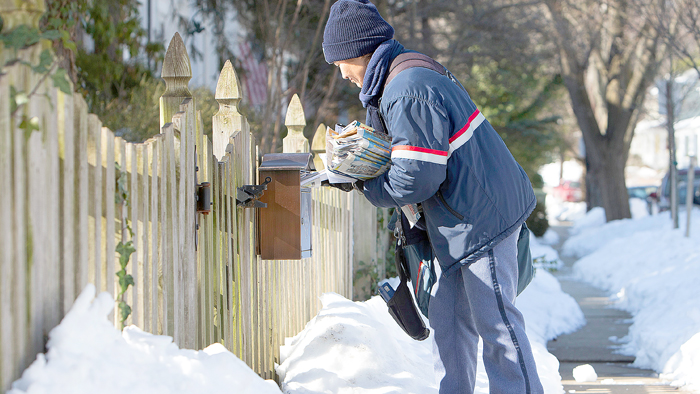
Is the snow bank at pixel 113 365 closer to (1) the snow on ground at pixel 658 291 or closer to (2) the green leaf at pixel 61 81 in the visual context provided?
(2) the green leaf at pixel 61 81

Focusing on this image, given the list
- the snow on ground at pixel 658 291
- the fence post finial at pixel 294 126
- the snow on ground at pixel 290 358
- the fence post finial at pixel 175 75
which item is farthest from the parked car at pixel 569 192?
the fence post finial at pixel 175 75

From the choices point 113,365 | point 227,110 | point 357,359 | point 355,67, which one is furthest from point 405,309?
point 113,365

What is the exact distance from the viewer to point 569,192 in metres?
39.5

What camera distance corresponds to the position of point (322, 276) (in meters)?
4.33

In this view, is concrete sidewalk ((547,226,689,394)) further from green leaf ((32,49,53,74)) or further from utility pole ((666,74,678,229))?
utility pole ((666,74,678,229))

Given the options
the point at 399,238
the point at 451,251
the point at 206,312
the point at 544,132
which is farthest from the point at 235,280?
the point at 544,132

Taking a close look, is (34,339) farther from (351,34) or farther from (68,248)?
(351,34)

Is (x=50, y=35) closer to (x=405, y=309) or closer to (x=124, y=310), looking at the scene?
(x=124, y=310)

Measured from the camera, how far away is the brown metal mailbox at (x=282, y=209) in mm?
2941

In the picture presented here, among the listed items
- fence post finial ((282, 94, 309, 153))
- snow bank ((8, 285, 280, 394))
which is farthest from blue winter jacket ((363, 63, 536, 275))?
fence post finial ((282, 94, 309, 153))

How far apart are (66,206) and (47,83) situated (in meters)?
0.29

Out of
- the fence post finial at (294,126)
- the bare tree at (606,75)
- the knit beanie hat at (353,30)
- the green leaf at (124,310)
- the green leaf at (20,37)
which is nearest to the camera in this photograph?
the green leaf at (20,37)

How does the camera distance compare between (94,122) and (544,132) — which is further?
(544,132)

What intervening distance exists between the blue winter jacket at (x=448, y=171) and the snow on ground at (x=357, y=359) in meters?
0.74
